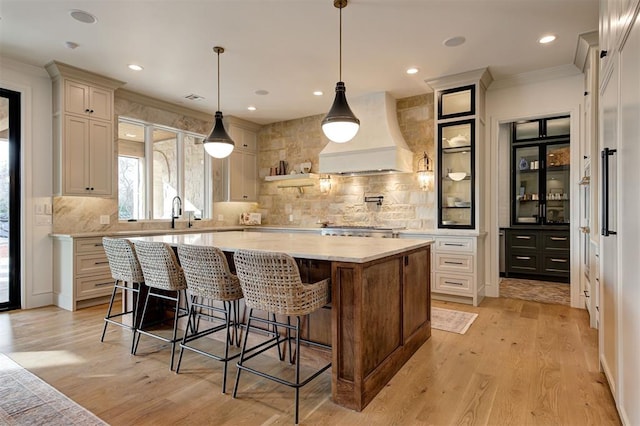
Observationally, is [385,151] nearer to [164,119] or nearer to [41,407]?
[164,119]

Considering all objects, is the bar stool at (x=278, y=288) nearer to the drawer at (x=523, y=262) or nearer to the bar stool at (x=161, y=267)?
the bar stool at (x=161, y=267)

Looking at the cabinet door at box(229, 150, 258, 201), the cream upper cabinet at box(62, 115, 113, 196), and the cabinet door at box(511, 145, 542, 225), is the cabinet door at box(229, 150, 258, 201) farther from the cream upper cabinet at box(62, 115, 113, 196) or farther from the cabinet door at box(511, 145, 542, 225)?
the cabinet door at box(511, 145, 542, 225)

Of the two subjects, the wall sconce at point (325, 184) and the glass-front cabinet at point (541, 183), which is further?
the wall sconce at point (325, 184)

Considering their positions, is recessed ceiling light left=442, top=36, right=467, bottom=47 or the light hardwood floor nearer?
the light hardwood floor

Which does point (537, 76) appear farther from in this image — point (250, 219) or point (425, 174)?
point (250, 219)

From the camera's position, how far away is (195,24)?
325 centimetres

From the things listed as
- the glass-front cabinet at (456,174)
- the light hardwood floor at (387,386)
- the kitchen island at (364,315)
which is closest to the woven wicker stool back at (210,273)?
the kitchen island at (364,315)

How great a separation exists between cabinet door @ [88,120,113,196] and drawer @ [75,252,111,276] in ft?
2.67

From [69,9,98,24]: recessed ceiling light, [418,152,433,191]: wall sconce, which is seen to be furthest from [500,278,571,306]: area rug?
[69,9,98,24]: recessed ceiling light

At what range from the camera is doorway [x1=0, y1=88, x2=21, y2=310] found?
4055 millimetres

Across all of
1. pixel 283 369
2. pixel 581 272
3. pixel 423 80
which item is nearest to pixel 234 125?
pixel 423 80

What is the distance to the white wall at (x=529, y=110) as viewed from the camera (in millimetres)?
4172

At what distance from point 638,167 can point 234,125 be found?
19.4 ft

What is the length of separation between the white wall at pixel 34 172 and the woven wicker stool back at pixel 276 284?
3.55 meters
